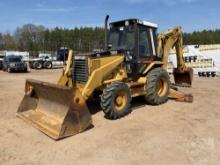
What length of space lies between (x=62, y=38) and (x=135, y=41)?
60327mm

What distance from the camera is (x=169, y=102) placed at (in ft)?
34.7

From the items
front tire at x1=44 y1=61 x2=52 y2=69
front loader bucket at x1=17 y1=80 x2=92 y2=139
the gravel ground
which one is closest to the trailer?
the gravel ground

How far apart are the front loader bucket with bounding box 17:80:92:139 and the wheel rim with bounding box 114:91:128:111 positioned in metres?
1.27

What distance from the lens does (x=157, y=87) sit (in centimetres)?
1006

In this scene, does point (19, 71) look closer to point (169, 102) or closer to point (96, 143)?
point (169, 102)

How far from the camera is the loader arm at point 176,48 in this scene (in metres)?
11.0

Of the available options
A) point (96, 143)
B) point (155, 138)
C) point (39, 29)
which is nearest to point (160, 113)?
point (155, 138)

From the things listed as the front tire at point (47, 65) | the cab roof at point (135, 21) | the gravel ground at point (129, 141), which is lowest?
the gravel ground at point (129, 141)

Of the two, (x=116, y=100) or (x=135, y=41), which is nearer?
(x=116, y=100)

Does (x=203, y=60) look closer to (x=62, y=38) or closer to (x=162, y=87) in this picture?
(x=162, y=87)

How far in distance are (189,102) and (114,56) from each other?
3221 millimetres

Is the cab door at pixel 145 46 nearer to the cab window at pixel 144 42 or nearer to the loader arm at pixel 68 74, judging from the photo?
the cab window at pixel 144 42

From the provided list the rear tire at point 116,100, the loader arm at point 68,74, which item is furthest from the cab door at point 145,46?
the loader arm at point 68,74

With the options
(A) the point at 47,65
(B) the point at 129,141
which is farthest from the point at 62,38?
(B) the point at 129,141
